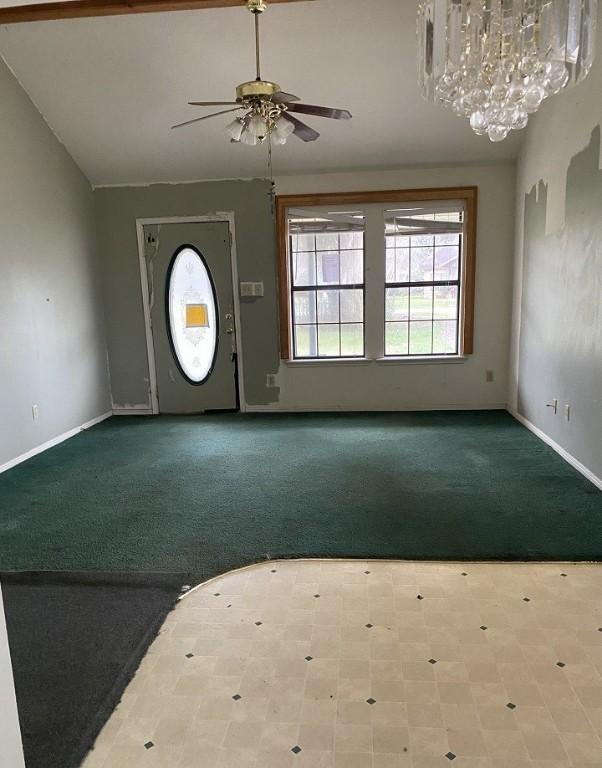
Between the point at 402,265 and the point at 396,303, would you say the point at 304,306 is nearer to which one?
the point at 396,303

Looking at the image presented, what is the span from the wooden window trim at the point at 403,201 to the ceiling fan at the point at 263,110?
78.9 inches

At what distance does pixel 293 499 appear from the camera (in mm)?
3232

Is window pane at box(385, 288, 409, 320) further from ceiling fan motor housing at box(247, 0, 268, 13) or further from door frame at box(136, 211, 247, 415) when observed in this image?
ceiling fan motor housing at box(247, 0, 268, 13)

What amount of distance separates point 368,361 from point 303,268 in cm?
120

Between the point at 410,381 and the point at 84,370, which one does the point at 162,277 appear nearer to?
the point at 84,370

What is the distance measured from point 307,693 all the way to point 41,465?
10.5 feet

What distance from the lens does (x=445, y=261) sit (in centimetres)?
538

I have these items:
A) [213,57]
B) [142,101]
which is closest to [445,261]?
[213,57]

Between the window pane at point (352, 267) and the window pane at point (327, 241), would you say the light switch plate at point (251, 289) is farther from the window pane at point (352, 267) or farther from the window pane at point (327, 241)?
the window pane at point (352, 267)

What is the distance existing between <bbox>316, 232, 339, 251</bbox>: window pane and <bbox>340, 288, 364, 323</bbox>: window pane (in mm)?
478

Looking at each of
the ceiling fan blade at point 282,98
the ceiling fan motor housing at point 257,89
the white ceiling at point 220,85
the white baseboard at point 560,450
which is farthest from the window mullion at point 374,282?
the ceiling fan motor housing at point 257,89

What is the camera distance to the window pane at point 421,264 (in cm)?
538

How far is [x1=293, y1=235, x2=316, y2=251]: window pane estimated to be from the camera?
544 centimetres

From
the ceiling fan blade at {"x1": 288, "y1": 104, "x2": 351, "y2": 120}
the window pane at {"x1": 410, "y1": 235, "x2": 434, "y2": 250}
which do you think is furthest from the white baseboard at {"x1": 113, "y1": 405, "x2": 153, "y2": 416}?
the ceiling fan blade at {"x1": 288, "y1": 104, "x2": 351, "y2": 120}
